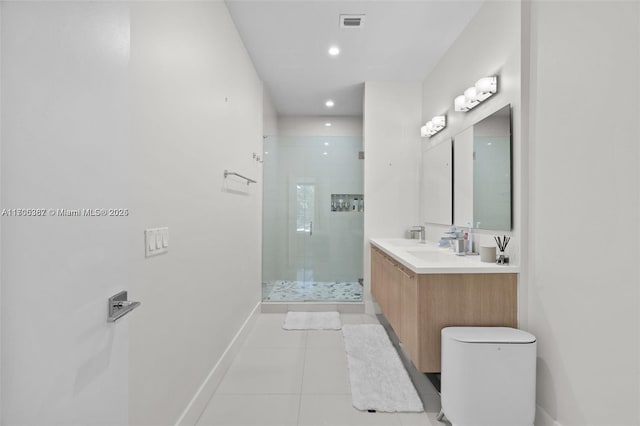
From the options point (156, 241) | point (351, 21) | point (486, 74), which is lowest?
point (156, 241)

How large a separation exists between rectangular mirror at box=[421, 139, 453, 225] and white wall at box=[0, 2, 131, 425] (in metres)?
2.78

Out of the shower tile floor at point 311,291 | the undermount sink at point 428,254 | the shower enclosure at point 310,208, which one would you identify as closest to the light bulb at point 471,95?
the undermount sink at point 428,254

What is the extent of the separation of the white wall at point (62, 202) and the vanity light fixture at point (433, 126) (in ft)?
9.38

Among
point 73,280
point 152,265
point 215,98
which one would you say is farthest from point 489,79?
point 73,280

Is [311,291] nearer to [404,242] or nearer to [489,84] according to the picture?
[404,242]

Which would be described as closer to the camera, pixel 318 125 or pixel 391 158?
pixel 391 158

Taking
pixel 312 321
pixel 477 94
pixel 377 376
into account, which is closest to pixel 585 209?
pixel 477 94

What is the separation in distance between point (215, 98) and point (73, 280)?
1.76 m

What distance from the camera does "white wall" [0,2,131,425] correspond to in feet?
1.82

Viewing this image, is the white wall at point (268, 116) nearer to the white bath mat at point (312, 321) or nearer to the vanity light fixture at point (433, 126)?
the vanity light fixture at point (433, 126)

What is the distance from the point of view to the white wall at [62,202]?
1.82 ft

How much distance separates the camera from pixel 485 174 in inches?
92.7

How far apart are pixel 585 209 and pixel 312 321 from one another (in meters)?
2.71

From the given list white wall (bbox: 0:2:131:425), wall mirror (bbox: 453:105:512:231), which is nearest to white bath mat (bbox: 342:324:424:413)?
wall mirror (bbox: 453:105:512:231)
